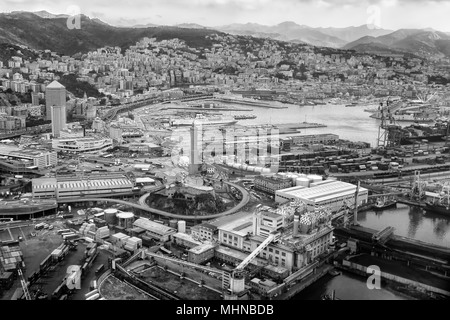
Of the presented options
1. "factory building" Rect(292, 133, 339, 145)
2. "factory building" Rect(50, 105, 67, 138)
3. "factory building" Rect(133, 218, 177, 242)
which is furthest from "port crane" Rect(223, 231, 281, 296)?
"factory building" Rect(50, 105, 67, 138)

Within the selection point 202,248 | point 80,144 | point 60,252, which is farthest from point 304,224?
point 80,144

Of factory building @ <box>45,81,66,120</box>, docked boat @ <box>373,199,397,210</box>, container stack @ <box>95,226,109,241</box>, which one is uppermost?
factory building @ <box>45,81,66,120</box>

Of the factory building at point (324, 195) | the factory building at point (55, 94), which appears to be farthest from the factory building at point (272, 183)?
the factory building at point (55, 94)

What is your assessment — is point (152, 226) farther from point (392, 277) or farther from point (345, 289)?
point (392, 277)

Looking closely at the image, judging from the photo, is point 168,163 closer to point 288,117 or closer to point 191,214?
point 191,214

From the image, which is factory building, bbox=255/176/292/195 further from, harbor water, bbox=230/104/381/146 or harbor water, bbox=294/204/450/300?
harbor water, bbox=230/104/381/146
